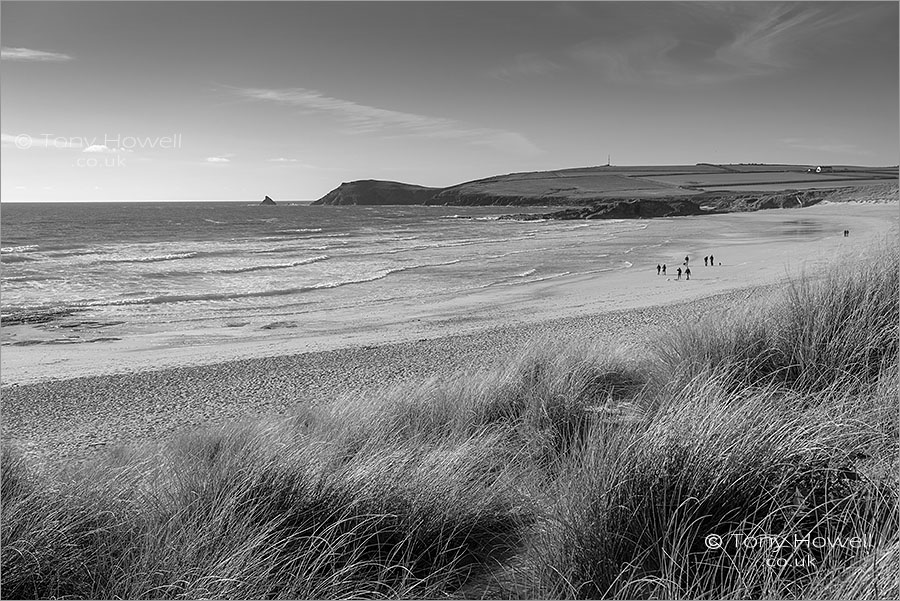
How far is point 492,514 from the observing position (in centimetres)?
384

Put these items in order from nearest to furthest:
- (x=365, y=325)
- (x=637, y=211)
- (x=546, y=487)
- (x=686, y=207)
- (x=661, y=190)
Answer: (x=546, y=487) → (x=365, y=325) → (x=637, y=211) → (x=686, y=207) → (x=661, y=190)

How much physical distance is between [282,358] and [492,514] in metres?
10.4

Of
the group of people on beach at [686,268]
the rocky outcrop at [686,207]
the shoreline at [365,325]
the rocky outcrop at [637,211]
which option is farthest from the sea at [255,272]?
the rocky outcrop at [686,207]

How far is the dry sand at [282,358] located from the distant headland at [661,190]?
256ft

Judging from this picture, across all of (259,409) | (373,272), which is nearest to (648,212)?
(373,272)

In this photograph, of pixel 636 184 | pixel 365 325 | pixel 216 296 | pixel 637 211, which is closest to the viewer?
pixel 365 325

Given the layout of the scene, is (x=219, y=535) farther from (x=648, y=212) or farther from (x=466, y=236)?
(x=648, y=212)

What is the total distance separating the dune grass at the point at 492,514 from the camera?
3059mm

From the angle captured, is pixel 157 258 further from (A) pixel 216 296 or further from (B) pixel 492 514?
(B) pixel 492 514

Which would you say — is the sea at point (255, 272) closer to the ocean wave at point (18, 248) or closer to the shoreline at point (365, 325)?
→ the ocean wave at point (18, 248)

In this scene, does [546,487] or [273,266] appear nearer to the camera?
[546,487]

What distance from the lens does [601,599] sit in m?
3.03

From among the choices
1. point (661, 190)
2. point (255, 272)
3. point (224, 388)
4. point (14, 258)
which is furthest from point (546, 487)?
point (661, 190)

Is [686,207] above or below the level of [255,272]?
above
